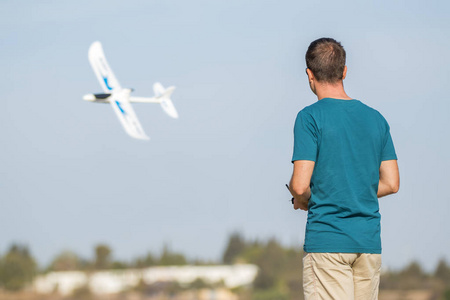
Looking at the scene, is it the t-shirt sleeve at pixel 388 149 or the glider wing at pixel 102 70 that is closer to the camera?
the t-shirt sleeve at pixel 388 149

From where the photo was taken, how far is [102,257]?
100062 mm

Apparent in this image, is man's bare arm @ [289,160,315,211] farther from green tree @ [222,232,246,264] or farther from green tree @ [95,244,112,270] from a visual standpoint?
green tree @ [222,232,246,264]

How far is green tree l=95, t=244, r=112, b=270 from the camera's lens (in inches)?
3878

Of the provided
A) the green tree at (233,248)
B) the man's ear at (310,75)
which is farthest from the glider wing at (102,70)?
the green tree at (233,248)

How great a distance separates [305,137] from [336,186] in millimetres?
237

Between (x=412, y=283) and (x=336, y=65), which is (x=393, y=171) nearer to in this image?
(x=336, y=65)

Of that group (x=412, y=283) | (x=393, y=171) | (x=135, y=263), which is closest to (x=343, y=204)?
(x=393, y=171)

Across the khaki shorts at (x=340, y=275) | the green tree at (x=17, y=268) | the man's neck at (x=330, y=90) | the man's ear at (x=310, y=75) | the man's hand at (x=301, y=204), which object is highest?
the green tree at (x=17, y=268)

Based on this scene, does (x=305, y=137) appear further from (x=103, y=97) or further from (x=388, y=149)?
(x=103, y=97)

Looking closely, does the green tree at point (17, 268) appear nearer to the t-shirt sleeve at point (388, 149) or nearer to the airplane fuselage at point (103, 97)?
the airplane fuselage at point (103, 97)

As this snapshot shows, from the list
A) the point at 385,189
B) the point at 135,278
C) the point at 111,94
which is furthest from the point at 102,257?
the point at 385,189

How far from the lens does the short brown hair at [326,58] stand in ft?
11.1

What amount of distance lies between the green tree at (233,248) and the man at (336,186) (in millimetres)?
112423

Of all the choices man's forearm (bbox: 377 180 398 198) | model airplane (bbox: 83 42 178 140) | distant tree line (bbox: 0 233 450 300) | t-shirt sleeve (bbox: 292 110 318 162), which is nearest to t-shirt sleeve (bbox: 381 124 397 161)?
man's forearm (bbox: 377 180 398 198)
